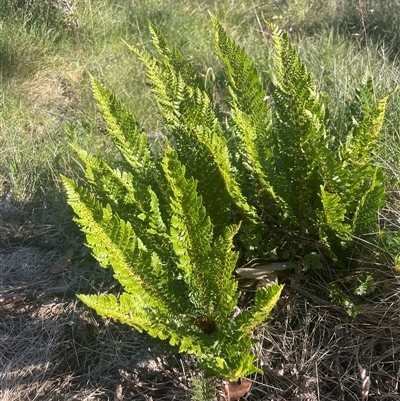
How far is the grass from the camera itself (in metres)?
1.82

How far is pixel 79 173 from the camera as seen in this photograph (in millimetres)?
2717

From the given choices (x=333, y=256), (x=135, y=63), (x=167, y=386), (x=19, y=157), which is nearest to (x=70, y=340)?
(x=167, y=386)

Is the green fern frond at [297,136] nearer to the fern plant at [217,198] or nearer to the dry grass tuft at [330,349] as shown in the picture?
the fern plant at [217,198]

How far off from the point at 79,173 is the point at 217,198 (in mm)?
1029

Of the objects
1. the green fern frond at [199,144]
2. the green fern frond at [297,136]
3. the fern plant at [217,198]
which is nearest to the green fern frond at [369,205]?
the fern plant at [217,198]

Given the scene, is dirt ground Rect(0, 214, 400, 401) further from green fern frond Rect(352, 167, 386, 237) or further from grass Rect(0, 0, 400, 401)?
green fern frond Rect(352, 167, 386, 237)

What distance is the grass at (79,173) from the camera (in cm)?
182

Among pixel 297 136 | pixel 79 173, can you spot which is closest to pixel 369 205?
pixel 297 136

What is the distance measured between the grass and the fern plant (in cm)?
19

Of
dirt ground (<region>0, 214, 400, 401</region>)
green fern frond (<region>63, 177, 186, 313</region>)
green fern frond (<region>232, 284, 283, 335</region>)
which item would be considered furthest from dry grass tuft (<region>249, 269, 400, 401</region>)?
green fern frond (<region>63, 177, 186, 313</region>)

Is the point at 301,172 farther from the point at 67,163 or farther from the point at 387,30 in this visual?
the point at 387,30

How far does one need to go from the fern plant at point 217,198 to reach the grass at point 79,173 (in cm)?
19

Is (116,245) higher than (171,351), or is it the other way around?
(116,245)

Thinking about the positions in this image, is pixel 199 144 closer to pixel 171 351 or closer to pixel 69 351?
pixel 171 351
